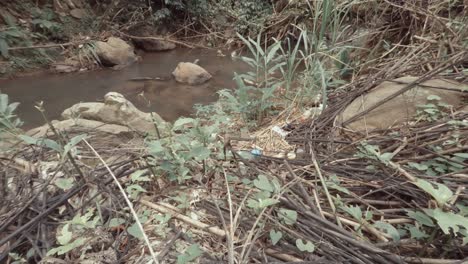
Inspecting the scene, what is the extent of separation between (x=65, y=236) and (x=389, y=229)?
80 centimetres

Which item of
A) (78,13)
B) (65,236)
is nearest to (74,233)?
(65,236)

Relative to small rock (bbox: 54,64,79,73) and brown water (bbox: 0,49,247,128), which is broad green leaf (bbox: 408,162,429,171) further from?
small rock (bbox: 54,64,79,73)

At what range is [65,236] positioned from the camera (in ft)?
2.68

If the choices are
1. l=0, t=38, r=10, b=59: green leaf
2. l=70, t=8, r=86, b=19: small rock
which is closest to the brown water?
l=0, t=38, r=10, b=59: green leaf

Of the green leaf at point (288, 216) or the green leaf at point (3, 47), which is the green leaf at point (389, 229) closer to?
the green leaf at point (288, 216)

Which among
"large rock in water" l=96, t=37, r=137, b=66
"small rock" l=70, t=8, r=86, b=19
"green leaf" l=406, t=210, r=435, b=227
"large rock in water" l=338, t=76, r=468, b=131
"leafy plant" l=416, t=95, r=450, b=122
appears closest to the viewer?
"green leaf" l=406, t=210, r=435, b=227

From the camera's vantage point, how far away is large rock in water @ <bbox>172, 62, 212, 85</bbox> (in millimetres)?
4141

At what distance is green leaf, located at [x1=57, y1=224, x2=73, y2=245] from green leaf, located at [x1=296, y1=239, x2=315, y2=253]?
56 centimetres

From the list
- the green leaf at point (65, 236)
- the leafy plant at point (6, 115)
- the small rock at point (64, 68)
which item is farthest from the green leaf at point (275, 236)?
the small rock at point (64, 68)

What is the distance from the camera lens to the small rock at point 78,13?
17.0ft

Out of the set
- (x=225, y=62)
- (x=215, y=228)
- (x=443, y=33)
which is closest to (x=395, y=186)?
(x=215, y=228)

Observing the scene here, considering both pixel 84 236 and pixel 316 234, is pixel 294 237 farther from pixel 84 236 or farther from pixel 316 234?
pixel 84 236

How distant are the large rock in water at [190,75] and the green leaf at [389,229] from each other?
3.49 meters

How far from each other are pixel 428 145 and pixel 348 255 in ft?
1.87
